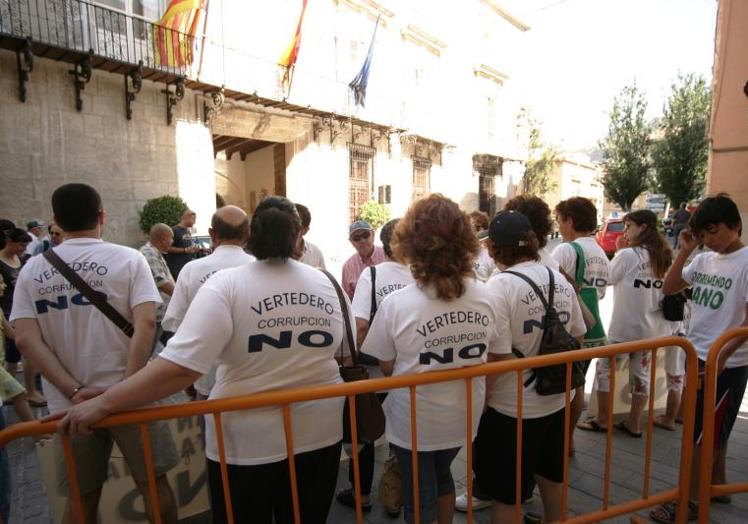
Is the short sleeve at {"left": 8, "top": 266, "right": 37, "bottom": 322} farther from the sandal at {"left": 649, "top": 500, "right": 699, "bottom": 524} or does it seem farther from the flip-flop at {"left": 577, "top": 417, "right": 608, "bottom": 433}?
the flip-flop at {"left": 577, "top": 417, "right": 608, "bottom": 433}

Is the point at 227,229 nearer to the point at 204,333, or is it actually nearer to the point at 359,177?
the point at 204,333

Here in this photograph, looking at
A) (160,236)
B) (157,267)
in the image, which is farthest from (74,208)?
(160,236)

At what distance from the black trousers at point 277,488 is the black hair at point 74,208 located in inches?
51.6

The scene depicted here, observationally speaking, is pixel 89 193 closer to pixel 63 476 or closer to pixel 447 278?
pixel 63 476

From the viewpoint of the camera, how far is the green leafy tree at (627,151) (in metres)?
23.1

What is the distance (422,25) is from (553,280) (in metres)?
17.6

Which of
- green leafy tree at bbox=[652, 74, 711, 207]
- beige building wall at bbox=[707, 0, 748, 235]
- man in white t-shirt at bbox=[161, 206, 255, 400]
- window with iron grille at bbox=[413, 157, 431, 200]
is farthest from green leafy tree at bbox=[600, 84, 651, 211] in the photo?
man in white t-shirt at bbox=[161, 206, 255, 400]

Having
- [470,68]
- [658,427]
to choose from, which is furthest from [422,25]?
[658,427]

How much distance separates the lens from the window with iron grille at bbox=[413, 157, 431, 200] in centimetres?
1831

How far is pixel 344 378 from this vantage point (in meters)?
2.09

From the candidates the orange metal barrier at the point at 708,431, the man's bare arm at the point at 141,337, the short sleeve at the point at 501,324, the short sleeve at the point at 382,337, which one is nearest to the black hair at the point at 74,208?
the man's bare arm at the point at 141,337

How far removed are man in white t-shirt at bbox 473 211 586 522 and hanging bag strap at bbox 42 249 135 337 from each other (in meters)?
1.82

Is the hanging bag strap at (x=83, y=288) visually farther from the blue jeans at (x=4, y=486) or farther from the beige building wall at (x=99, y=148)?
the beige building wall at (x=99, y=148)

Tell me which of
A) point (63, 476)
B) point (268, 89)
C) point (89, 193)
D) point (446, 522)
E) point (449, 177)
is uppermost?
point (268, 89)
